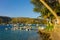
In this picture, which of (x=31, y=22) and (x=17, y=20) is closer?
(x=31, y=22)

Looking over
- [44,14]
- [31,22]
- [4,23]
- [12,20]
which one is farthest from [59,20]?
[4,23]

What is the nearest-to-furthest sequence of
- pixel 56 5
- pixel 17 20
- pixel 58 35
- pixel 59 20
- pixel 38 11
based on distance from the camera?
pixel 58 35 → pixel 59 20 → pixel 56 5 → pixel 38 11 → pixel 17 20

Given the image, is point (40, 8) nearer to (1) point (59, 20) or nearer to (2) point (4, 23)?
(1) point (59, 20)

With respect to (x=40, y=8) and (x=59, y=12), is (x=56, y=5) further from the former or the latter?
(x=40, y=8)

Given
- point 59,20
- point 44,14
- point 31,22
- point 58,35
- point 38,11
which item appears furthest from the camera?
point 31,22

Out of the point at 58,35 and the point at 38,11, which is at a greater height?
the point at 38,11

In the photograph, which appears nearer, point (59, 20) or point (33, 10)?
point (59, 20)

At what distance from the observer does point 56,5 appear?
31000 millimetres

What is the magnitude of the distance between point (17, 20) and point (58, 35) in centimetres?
17326

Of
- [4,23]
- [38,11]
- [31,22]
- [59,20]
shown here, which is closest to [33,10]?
[38,11]

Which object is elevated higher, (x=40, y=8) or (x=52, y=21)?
(x=40, y=8)

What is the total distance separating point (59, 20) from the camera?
1552cm

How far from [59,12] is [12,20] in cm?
15569

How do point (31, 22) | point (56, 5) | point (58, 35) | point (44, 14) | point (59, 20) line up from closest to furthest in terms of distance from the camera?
point (58, 35) → point (59, 20) → point (56, 5) → point (44, 14) → point (31, 22)
